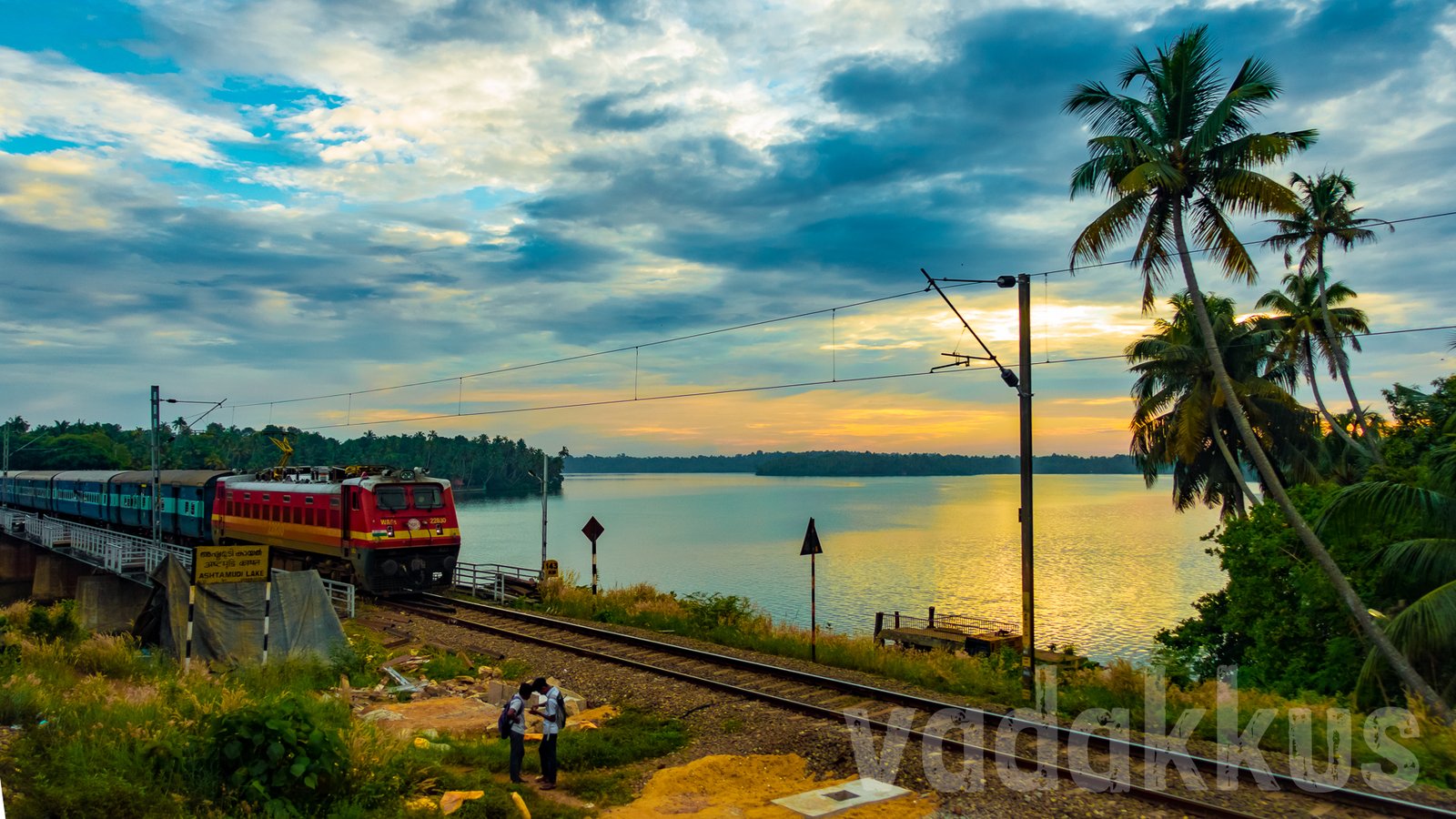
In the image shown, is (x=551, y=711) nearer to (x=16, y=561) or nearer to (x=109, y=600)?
(x=109, y=600)

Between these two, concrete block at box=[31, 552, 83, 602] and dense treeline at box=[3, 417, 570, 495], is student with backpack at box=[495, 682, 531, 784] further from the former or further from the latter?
dense treeline at box=[3, 417, 570, 495]

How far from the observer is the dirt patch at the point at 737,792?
9539 millimetres

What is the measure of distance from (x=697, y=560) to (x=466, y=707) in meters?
56.4

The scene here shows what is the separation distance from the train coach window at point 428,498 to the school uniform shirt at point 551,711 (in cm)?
1741

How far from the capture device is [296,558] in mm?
29953

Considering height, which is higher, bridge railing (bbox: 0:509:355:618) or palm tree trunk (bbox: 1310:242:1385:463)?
palm tree trunk (bbox: 1310:242:1385:463)

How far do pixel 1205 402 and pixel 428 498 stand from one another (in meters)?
28.6

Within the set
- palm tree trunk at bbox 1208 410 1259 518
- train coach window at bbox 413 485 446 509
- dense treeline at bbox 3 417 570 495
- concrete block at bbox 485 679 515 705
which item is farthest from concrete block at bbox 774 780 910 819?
dense treeline at bbox 3 417 570 495

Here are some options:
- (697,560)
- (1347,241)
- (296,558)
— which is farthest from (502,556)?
(1347,241)

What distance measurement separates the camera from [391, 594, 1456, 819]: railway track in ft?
30.7

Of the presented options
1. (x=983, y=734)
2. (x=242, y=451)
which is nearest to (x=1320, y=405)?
(x=983, y=734)

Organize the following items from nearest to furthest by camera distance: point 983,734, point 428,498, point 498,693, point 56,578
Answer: point 983,734 → point 498,693 → point 428,498 → point 56,578

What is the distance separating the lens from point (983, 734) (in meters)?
12.2

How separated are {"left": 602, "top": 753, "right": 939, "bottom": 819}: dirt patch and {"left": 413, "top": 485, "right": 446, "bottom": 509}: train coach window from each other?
17.8m
